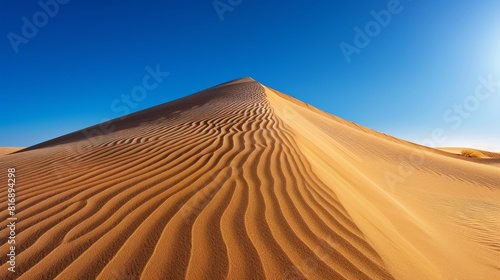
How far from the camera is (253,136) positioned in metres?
5.40

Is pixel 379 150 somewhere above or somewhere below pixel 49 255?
above

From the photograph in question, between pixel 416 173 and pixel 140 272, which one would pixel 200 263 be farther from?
pixel 416 173

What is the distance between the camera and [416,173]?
28.9ft

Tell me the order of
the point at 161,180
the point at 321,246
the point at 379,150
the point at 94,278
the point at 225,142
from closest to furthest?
the point at 94,278 → the point at 321,246 → the point at 161,180 → the point at 225,142 → the point at 379,150

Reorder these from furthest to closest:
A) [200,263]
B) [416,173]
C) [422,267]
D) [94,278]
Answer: [416,173], [422,267], [200,263], [94,278]

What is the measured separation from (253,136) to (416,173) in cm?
611

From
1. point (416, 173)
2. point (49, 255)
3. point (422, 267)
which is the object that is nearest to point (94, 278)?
point (49, 255)

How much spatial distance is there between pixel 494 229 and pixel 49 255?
5867 millimetres

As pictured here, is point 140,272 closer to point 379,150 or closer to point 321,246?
point 321,246

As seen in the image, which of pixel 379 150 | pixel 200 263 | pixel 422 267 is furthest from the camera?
pixel 379 150

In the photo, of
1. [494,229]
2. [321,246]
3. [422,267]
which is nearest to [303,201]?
[321,246]

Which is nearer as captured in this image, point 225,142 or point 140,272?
point 140,272

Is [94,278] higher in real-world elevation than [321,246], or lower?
lower

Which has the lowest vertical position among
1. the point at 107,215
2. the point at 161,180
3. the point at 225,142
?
the point at 107,215
